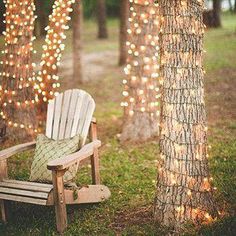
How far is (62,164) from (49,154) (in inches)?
29.2

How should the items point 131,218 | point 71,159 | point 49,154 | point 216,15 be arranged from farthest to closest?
point 216,15 < point 49,154 < point 131,218 < point 71,159

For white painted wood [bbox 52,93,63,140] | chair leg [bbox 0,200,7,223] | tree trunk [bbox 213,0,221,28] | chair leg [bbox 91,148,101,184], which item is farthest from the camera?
tree trunk [bbox 213,0,221,28]

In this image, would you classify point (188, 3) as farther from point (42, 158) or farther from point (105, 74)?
point (105, 74)

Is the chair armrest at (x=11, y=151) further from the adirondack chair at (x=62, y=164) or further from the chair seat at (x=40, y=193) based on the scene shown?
the chair seat at (x=40, y=193)

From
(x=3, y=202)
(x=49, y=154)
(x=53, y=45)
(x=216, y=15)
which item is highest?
(x=216, y=15)

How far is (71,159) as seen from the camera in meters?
3.79

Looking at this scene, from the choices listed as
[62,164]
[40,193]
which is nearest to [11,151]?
[40,193]

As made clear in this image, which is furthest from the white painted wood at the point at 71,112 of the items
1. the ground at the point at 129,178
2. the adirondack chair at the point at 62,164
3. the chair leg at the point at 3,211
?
the chair leg at the point at 3,211

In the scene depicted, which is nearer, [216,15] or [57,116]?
[57,116]

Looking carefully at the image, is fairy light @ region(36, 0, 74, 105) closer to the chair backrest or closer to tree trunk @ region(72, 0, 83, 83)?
the chair backrest

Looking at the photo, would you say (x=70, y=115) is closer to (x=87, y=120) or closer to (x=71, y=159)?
(x=87, y=120)

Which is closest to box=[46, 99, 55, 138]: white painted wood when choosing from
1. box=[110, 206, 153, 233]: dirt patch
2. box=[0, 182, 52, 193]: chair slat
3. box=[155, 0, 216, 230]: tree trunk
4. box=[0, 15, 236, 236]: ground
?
box=[0, 15, 236, 236]: ground

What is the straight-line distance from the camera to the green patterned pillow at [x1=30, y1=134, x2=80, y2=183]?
4.15 metres

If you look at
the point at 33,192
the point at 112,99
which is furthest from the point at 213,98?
the point at 33,192
